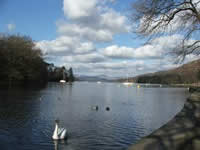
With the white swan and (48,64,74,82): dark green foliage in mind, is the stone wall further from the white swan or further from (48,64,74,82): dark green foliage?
(48,64,74,82): dark green foliage

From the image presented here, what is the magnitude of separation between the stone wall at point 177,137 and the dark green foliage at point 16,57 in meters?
63.4

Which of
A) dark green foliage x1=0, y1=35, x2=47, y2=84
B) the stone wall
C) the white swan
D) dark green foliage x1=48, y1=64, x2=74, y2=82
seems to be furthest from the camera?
dark green foliage x1=48, y1=64, x2=74, y2=82

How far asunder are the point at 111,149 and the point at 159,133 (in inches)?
261

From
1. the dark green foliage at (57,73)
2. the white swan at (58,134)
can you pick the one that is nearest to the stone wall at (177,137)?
the white swan at (58,134)

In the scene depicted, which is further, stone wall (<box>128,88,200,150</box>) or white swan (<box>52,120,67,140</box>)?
white swan (<box>52,120,67,140</box>)

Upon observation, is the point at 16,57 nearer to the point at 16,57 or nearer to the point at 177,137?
the point at 16,57

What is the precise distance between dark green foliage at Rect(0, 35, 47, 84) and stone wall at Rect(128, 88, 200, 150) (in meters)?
63.4

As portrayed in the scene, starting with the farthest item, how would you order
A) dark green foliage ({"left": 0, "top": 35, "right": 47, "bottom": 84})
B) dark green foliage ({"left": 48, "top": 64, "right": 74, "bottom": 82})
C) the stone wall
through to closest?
dark green foliage ({"left": 48, "top": 64, "right": 74, "bottom": 82}) → dark green foliage ({"left": 0, "top": 35, "right": 47, "bottom": 84}) → the stone wall

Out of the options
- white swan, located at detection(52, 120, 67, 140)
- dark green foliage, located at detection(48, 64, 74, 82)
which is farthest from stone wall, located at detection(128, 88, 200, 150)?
dark green foliage, located at detection(48, 64, 74, 82)

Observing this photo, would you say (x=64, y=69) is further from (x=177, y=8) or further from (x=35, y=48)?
(x=177, y=8)

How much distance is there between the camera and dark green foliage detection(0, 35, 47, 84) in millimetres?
61938

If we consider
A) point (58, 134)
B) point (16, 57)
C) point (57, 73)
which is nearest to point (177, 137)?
point (58, 134)

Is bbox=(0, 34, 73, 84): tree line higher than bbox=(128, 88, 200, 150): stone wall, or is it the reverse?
bbox=(0, 34, 73, 84): tree line

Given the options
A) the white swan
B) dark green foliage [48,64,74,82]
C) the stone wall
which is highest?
dark green foliage [48,64,74,82]
